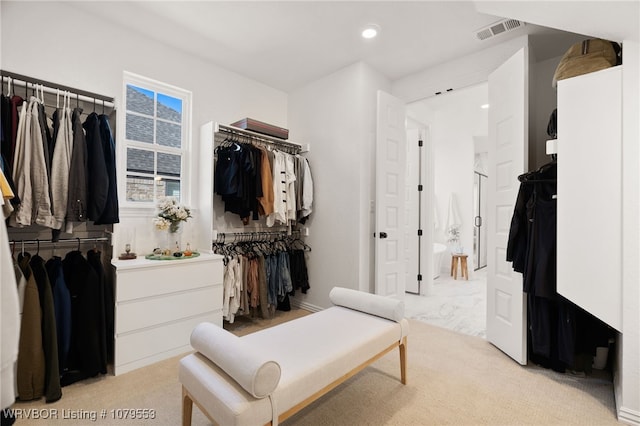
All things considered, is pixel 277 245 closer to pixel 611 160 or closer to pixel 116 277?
pixel 116 277

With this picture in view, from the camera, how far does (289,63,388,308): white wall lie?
3.36 metres

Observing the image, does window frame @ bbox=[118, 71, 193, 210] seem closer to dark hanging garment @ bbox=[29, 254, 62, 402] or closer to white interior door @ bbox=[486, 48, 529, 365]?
dark hanging garment @ bbox=[29, 254, 62, 402]

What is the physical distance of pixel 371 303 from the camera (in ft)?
7.17

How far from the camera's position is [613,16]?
1517 mm

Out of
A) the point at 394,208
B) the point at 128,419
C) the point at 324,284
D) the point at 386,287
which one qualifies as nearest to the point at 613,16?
the point at 394,208

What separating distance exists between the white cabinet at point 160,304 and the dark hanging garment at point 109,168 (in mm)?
354

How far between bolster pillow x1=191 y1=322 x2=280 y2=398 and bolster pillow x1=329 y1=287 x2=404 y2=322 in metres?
1.03

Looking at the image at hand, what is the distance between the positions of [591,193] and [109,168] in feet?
10.7

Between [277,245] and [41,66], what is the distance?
2.59 m

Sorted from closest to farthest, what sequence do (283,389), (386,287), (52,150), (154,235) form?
(283,389) → (52,150) → (154,235) → (386,287)

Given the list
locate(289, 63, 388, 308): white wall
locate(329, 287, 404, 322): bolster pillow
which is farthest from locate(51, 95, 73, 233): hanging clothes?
locate(289, 63, 388, 308): white wall

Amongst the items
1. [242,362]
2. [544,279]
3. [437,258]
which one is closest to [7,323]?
[242,362]

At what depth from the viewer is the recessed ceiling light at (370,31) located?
2711 mm

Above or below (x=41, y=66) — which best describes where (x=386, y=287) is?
below
